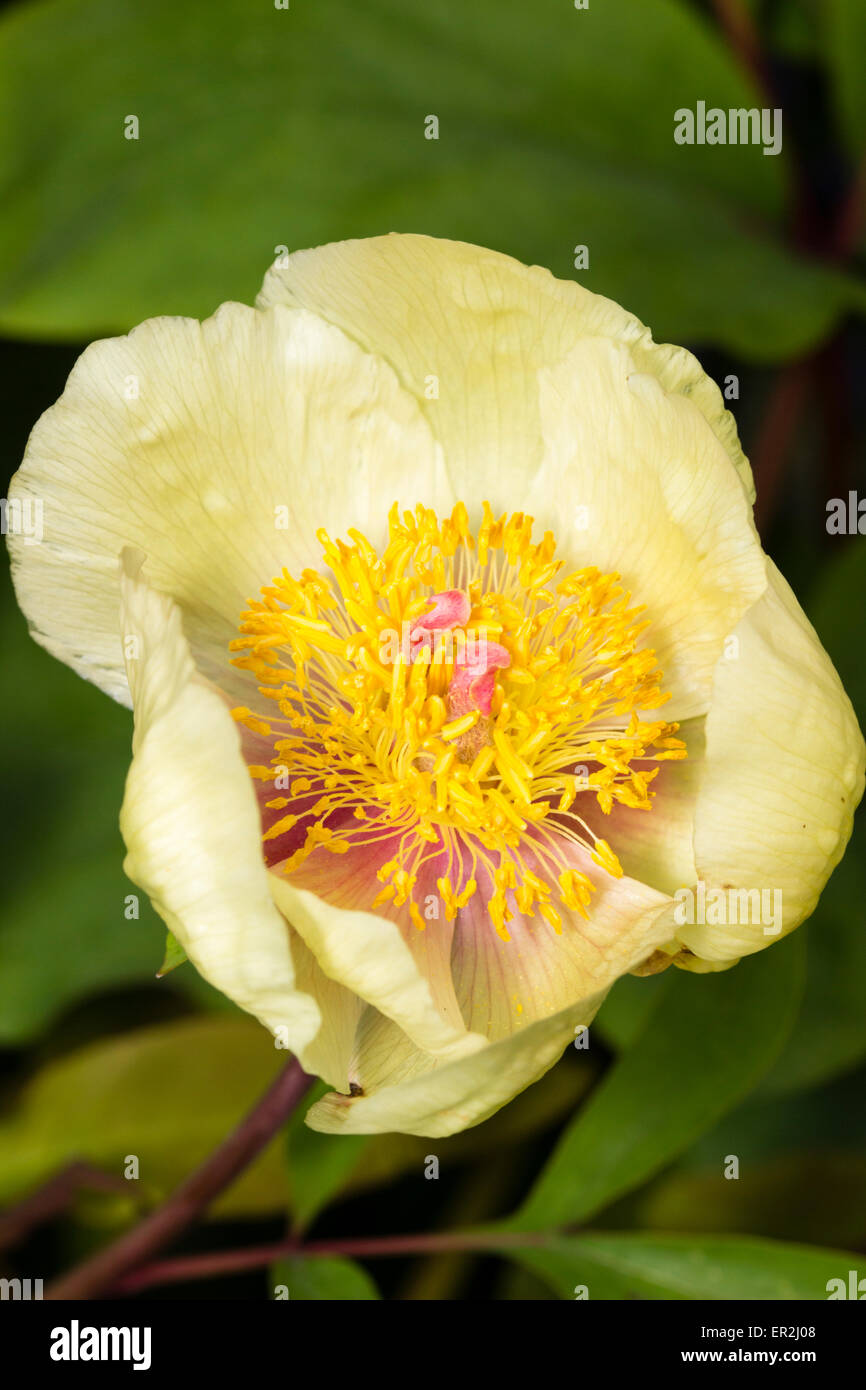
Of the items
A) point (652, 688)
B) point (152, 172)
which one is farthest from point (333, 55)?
point (652, 688)

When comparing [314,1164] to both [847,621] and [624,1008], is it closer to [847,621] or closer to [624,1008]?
[624,1008]

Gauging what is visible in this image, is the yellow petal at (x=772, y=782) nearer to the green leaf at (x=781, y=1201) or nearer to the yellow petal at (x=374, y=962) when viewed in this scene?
the yellow petal at (x=374, y=962)

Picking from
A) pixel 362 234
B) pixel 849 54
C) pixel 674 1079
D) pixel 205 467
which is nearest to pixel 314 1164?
pixel 674 1079

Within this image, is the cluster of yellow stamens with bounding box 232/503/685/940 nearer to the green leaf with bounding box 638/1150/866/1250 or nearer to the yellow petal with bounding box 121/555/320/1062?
the yellow petal with bounding box 121/555/320/1062

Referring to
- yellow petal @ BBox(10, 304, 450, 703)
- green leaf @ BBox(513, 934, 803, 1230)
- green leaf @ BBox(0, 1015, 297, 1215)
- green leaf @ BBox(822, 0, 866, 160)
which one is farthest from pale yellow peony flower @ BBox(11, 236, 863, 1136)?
green leaf @ BBox(822, 0, 866, 160)

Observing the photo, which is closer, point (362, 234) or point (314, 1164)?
point (314, 1164)
